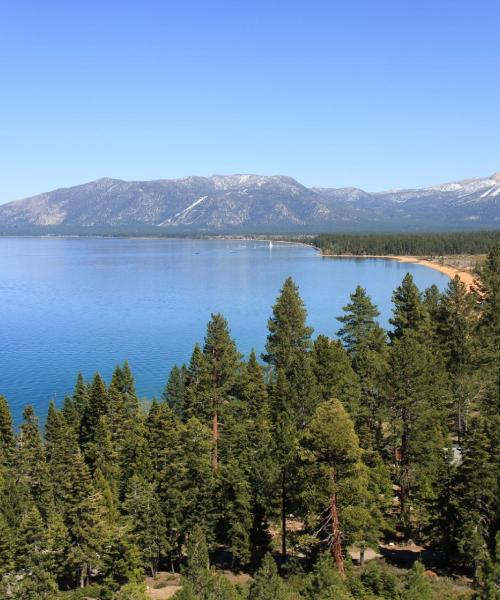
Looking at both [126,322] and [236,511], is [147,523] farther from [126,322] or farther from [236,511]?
[126,322]

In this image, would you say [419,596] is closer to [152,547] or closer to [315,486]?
[315,486]

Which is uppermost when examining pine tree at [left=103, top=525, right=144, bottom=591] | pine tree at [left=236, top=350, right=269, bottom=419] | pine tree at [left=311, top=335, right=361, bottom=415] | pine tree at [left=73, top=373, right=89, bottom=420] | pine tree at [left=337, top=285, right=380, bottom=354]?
pine tree at [left=337, top=285, right=380, bottom=354]

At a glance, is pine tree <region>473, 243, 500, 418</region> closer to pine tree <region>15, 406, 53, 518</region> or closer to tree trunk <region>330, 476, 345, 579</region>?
tree trunk <region>330, 476, 345, 579</region>

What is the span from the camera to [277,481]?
3114cm

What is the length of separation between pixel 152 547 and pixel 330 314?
101 metres

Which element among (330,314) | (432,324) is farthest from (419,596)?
(330,314)

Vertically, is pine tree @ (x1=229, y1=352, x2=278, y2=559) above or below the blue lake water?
above

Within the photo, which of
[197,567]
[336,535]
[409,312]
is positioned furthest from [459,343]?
[197,567]

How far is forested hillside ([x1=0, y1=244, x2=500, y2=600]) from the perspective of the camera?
2616 centimetres

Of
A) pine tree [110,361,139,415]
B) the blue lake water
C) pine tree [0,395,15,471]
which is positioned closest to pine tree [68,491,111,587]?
pine tree [0,395,15,471]

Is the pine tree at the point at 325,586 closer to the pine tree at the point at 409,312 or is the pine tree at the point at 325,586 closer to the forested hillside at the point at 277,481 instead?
the forested hillside at the point at 277,481

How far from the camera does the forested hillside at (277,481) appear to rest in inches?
1030

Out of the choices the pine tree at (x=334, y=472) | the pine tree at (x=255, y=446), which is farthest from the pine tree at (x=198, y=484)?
the pine tree at (x=334, y=472)

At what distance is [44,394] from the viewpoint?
2977 inches
